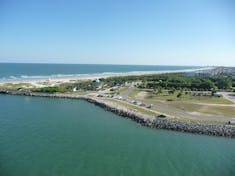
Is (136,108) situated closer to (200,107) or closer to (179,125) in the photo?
(179,125)

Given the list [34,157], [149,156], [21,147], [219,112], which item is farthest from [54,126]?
[219,112]

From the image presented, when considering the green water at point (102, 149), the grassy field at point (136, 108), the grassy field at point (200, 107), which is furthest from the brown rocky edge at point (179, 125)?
the grassy field at point (200, 107)

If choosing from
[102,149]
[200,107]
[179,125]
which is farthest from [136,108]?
[102,149]

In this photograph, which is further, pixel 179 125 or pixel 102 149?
pixel 179 125

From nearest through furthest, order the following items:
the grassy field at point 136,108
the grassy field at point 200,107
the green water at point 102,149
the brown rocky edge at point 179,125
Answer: the green water at point 102,149, the brown rocky edge at point 179,125, the grassy field at point 136,108, the grassy field at point 200,107

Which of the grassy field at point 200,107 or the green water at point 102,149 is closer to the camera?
the green water at point 102,149

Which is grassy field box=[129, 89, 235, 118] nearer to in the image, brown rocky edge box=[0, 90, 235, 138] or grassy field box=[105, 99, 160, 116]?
grassy field box=[105, 99, 160, 116]

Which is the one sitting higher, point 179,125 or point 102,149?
point 179,125

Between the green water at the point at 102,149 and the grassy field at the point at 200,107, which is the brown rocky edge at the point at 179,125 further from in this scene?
the grassy field at the point at 200,107
